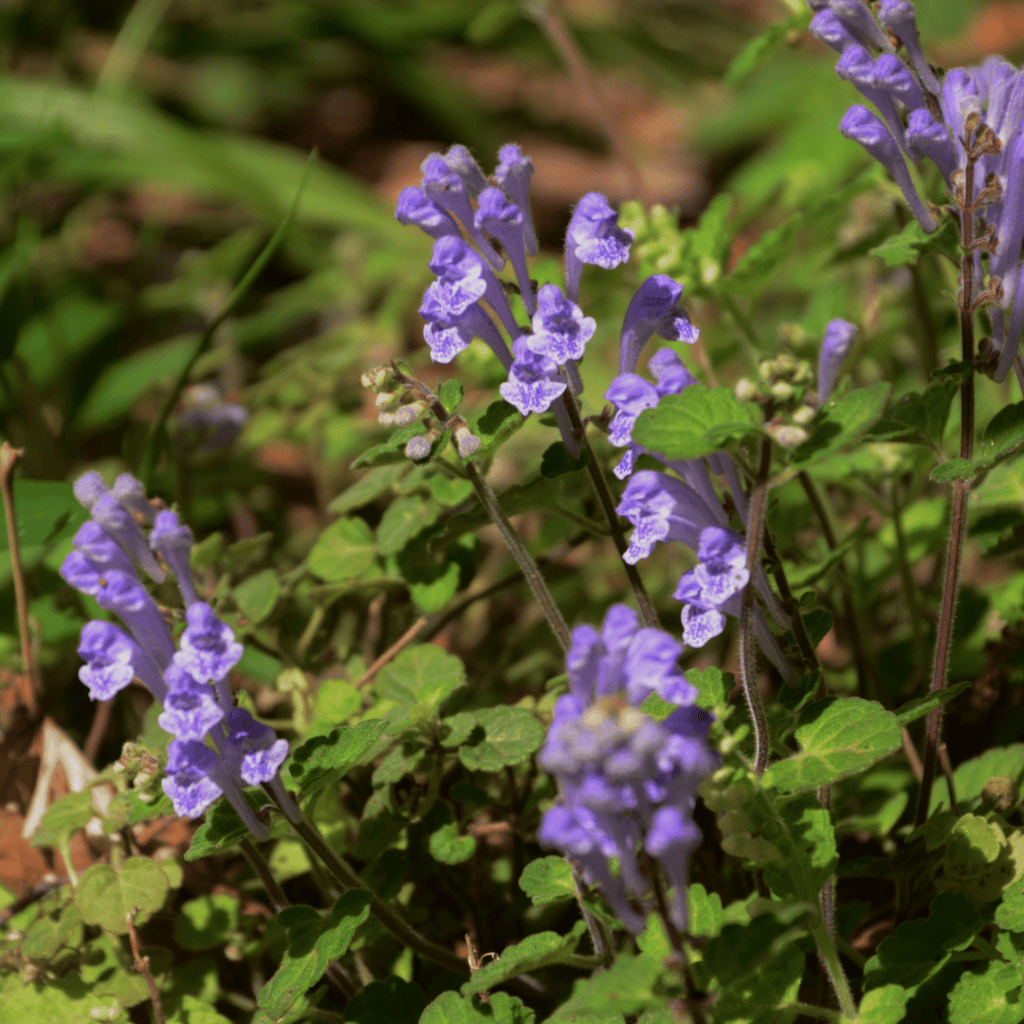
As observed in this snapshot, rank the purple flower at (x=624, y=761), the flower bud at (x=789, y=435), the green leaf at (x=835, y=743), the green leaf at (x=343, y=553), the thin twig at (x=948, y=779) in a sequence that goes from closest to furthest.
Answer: the purple flower at (x=624, y=761), the flower bud at (x=789, y=435), the green leaf at (x=835, y=743), the thin twig at (x=948, y=779), the green leaf at (x=343, y=553)

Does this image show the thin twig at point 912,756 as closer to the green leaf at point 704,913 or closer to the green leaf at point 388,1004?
the green leaf at point 704,913

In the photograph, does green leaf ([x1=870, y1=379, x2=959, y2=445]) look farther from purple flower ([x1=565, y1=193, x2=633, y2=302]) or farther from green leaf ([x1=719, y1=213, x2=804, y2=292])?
green leaf ([x1=719, y1=213, x2=804, y2=292])

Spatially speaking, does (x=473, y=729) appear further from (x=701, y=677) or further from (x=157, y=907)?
(x=157, y=907)

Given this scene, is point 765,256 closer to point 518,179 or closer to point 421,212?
point 518,179

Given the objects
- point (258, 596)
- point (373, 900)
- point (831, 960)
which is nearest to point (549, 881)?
point (373, 900)

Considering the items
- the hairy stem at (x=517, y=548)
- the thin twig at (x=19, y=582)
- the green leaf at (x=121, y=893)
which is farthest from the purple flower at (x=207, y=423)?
the hairy stem at (x=517, y=548)

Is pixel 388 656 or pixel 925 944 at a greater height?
pixel 388 656
